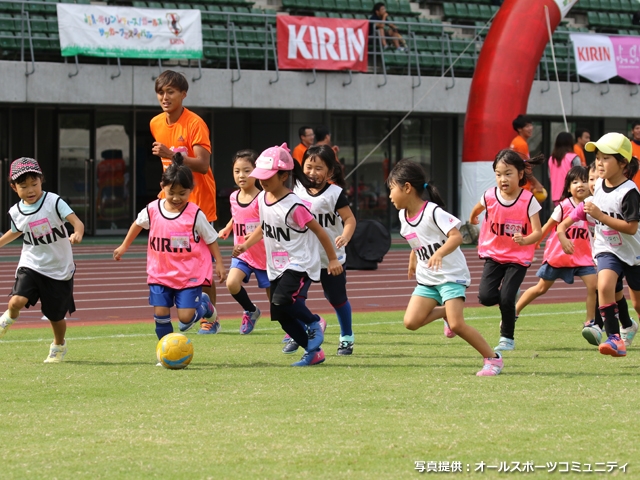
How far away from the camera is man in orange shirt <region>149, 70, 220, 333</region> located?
376 inches

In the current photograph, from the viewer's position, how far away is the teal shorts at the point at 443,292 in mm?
7605

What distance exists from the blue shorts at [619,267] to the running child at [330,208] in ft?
6.48

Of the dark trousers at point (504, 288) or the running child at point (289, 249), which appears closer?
the running child at point (289, 249)

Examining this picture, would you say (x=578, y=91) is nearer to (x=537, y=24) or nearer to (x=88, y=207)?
(x=537, y=24)

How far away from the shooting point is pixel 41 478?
4723 millimetres

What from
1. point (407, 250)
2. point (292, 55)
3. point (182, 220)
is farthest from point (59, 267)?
point (292, 55)

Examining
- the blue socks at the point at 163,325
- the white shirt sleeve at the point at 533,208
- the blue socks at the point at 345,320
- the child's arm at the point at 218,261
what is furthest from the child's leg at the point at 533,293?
the blue socks at the point at 163,325

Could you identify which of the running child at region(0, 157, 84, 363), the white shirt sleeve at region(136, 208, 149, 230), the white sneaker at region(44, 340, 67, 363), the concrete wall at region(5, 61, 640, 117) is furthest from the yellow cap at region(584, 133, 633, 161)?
the concrete wall at region(5, 61, 640, 117)

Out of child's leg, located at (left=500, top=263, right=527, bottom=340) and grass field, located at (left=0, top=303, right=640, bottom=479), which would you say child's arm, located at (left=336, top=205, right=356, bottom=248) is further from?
child's leg, located at (left=500, top=263, right=527, bottom=340)

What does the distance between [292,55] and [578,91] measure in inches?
344

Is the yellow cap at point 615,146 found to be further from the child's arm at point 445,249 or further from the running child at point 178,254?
the running child at point 178,254

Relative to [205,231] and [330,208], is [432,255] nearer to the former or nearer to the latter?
[330,208]

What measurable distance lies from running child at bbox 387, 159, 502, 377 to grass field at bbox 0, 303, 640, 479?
342 millimetres

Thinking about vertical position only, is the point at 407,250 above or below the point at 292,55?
below
